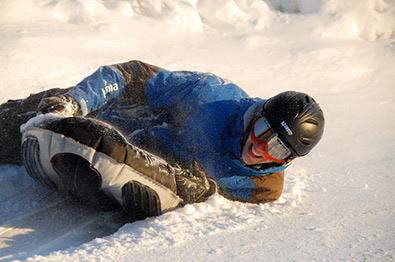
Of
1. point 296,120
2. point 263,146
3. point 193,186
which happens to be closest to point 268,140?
point 263,146

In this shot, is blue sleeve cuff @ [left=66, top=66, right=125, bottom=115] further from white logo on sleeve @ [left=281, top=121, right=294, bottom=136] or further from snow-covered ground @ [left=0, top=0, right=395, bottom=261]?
white logo on sleeve @ [left=281, top=121, right=294, bottom=136]

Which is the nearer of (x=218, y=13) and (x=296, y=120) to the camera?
(x=296, y=120)

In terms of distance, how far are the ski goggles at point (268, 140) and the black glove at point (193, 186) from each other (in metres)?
0.29

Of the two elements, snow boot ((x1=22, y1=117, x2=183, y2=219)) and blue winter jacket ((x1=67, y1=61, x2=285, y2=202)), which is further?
blue winter jacket ((x1=67, y1=61, x2=285, y2=202))

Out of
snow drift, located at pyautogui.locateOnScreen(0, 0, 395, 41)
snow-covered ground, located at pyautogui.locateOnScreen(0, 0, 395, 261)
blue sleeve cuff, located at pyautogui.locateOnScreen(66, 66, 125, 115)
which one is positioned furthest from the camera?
snow drift, located at pyautogui.locateOnScreen(0, 0, 395, 41)

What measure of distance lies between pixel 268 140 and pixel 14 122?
1364 mm

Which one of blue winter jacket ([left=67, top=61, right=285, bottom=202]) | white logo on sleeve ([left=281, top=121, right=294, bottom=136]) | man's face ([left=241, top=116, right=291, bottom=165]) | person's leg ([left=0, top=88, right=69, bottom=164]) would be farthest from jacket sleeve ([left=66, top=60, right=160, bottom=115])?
white logo on sleeve ([left=281, top=121, right=294, bottom=136])

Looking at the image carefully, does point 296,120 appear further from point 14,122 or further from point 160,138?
point 14,122

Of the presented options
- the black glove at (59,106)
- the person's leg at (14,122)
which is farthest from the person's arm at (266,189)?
the person's leg at (14,122)

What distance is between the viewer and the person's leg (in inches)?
126

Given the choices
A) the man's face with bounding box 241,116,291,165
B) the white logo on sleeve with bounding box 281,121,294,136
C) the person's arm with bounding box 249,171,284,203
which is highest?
the white logo on sleeve with bounding box 281,121,294,136

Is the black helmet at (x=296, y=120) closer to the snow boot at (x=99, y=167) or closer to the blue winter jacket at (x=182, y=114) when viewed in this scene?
the blue winter jacket at (x=182, y=114)

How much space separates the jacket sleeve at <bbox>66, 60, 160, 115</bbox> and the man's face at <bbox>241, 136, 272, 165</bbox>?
2.38 ft

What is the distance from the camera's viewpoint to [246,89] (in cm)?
506
